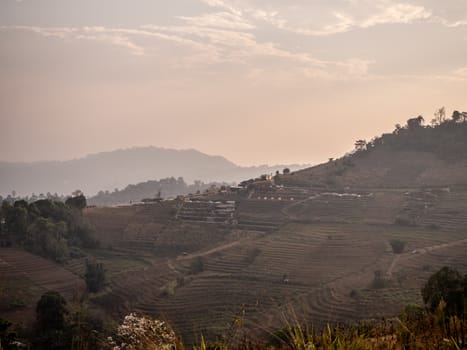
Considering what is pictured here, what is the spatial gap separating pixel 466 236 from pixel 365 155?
36398mm

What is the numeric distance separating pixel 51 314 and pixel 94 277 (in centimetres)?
1023

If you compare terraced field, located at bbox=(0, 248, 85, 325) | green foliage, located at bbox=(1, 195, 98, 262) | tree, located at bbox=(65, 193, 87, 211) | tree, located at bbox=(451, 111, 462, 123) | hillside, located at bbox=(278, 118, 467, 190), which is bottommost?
terraced field, located at bbox=(0, 248, 85, 325)

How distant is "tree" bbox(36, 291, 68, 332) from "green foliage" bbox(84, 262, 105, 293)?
29.8 feet

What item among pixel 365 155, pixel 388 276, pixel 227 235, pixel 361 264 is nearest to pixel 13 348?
pixel 388 276

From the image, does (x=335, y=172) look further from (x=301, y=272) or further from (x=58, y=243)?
(x=58, y=243)

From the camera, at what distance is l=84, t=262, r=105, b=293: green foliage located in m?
36.5

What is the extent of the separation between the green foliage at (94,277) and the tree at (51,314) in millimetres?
9084

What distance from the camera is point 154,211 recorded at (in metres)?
59.2

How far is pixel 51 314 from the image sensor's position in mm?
26719

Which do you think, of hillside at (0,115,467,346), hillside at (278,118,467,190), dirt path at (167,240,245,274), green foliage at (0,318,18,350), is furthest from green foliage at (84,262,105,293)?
hillside at (278,118,467,190)

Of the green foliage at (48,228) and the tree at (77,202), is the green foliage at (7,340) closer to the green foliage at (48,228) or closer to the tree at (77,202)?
the green foliage at (48,228)

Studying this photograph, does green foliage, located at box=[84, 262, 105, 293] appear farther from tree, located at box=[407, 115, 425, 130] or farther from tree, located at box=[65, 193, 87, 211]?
tree, located at box=[407, 115, 425, 130]

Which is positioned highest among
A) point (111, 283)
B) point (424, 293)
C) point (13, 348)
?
point (13, 348)

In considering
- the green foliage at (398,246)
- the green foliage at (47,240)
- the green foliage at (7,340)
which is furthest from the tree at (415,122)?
the green foliage at (7,340)
